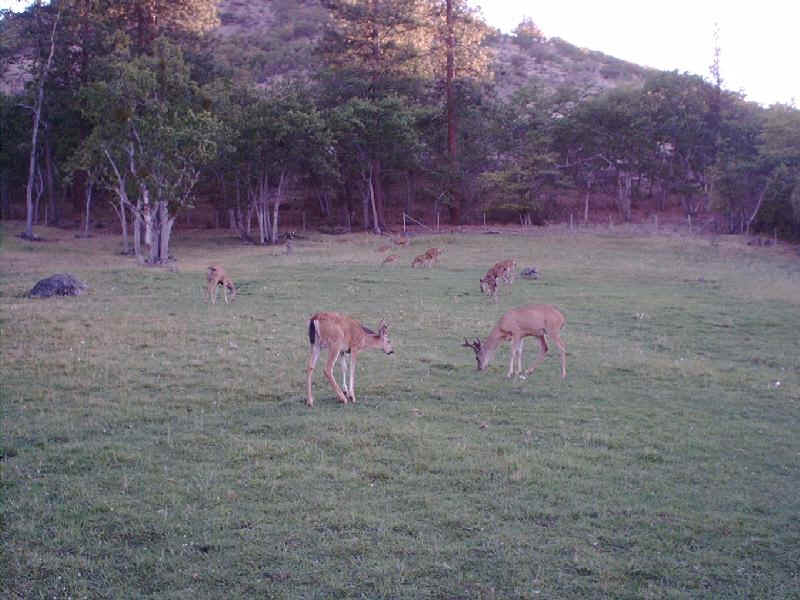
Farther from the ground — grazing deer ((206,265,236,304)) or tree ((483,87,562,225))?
tree ((483,87,562,225))

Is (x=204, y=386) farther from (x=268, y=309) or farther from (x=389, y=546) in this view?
(x=268, y=309)

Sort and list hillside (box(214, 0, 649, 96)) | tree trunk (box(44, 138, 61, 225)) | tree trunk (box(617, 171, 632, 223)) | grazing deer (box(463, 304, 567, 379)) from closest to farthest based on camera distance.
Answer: grazing deer (box(463, 304, 567, 379))
tree trunk (box(44, 138, 61, 225))
tree trunk (box(617, 171, 632, 223))
hillside (box(214, 0, 649, 96))

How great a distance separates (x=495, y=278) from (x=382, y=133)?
25.3 metres

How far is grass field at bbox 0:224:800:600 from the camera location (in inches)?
244

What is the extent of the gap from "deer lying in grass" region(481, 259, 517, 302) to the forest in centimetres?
1787

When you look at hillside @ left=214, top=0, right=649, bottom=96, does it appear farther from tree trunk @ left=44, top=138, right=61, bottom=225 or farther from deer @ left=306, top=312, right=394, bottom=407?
deer @ left=306, top=312, right=394, bottom=407

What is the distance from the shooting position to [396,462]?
28.0 feet

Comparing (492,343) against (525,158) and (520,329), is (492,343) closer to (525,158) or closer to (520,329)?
(520,329)

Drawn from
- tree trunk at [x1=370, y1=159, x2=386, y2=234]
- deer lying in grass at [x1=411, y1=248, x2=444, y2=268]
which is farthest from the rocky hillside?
deer lying in grass at [x1=411, y1=248, x2=444, y2=268]

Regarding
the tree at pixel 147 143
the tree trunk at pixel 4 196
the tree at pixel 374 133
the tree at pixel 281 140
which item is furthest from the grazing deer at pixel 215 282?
the tree trunk at pixel 4 196

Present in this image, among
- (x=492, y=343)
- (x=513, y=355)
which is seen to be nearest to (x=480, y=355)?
(x=492, y=343)

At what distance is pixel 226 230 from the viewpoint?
5262 cm

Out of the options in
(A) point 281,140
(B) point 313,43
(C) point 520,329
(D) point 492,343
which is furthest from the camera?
(B) point 313,43

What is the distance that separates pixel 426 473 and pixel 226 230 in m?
46.6
